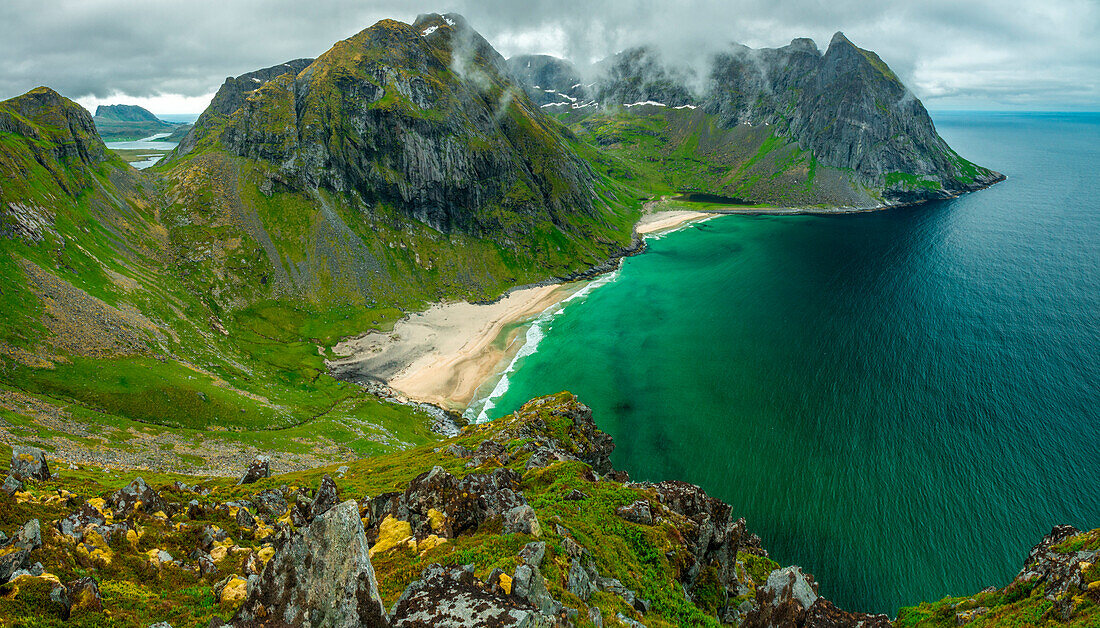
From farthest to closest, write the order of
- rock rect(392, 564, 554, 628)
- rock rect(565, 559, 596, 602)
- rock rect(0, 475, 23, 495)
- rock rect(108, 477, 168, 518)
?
rock rect(108, 477, 168, 518) → rock rect(0, 475, 23, 495) → rock rect(565, 559, 596, 602) → rock rect(392, 564, 554, 628)

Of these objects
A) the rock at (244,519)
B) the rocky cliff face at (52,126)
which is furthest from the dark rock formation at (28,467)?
the rocky cliff face at (52,126)

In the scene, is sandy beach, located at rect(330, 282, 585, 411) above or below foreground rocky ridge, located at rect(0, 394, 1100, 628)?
below

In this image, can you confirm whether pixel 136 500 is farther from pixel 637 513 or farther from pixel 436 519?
pixel 637 513

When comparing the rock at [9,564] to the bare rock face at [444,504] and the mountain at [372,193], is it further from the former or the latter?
the mountain at [372,193]

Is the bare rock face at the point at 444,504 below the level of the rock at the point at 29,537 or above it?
below

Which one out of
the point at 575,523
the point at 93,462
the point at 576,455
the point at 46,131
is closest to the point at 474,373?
the point at 576,455

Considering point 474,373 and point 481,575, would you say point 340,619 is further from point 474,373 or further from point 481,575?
point 474,373

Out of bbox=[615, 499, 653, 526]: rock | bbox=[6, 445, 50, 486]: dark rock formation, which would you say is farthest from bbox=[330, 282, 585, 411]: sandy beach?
bbox=[615, 499, 653, 526]: rock

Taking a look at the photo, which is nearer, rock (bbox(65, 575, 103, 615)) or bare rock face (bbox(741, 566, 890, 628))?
rock (bbox(65, 575, 103, 615))

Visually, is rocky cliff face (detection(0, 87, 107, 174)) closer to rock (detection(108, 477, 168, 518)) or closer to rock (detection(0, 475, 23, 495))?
rock (detection(0, 475, 23, 495))
